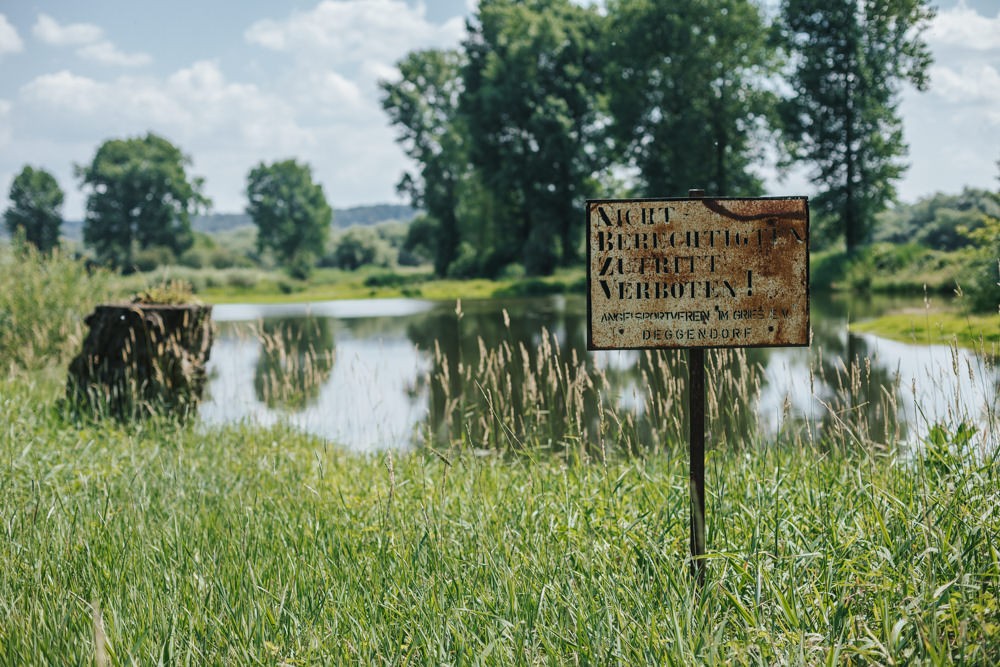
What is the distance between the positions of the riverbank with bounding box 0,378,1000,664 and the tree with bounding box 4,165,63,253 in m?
90.3

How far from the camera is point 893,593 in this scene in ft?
9.53

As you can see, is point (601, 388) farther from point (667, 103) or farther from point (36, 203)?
point (36, 203)

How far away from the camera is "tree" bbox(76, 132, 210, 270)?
249 feet

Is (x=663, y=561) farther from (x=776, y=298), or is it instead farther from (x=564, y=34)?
(x=564, y=34)

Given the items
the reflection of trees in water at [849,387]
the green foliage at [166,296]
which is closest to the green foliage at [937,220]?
the reflection of trees in water at [849,387]

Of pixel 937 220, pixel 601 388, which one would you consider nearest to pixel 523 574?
pixel 601 388

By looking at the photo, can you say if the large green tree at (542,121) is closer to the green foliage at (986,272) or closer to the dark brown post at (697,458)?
the green foliage at (986,272)

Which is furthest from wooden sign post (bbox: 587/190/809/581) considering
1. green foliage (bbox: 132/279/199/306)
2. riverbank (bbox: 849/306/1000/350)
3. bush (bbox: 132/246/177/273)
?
bush (bbox: 132/246/177/273)

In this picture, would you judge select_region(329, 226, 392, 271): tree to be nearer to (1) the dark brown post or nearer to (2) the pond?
(2) the pond

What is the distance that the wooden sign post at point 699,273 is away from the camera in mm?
3271

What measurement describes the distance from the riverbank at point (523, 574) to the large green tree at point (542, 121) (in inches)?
1529

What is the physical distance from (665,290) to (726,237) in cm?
32

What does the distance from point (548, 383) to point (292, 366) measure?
2.63m

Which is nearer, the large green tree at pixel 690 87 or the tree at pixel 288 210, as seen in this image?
the large green tree at pixel 690 87
